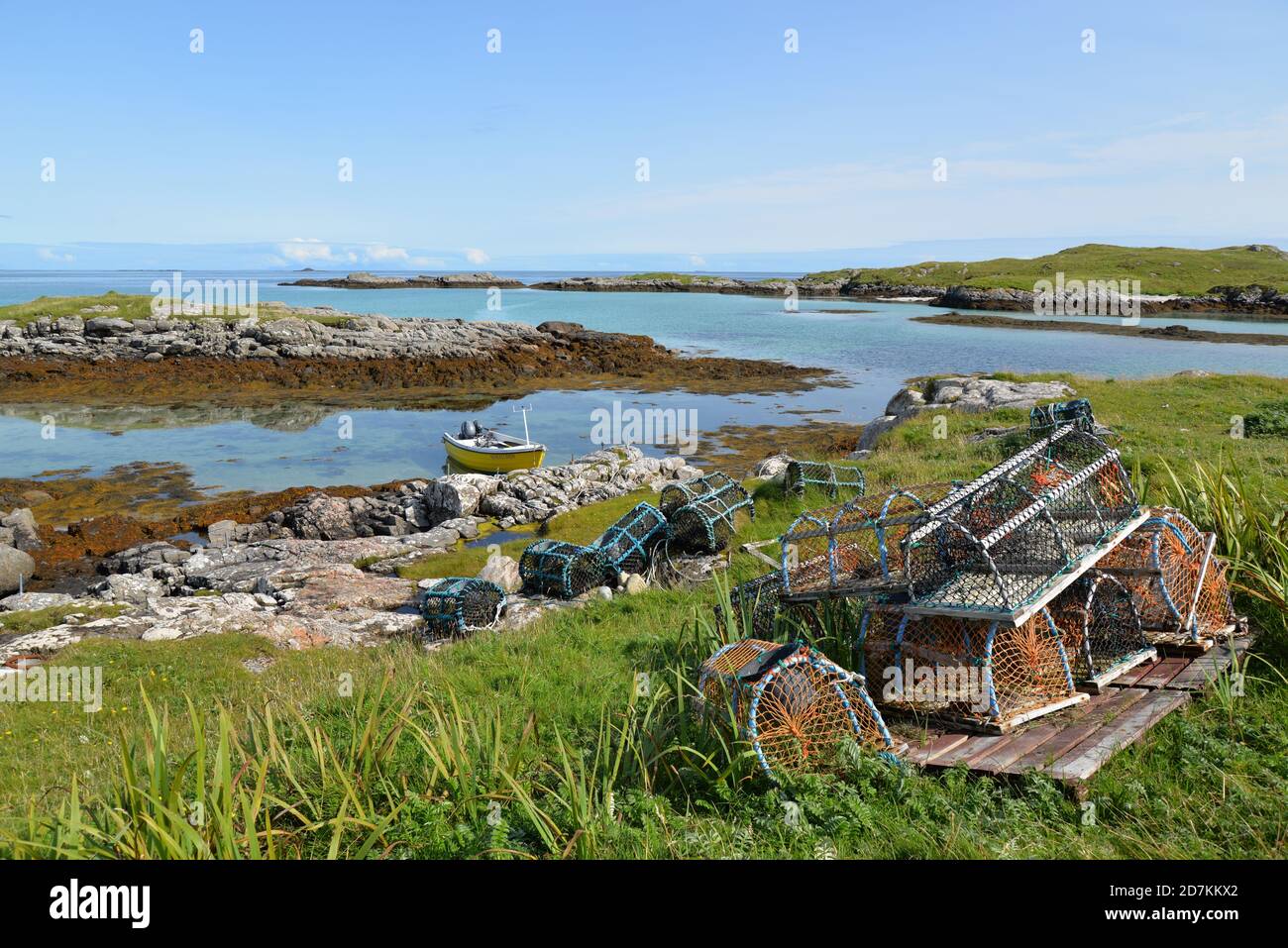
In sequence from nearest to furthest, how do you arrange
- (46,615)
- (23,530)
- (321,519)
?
(46,615) < (23,530) < (321,519)

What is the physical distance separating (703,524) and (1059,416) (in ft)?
23.3

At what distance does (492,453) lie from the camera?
99.0 ft

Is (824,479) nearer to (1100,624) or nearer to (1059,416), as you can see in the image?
(1059,416)

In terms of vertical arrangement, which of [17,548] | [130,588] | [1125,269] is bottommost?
[130,588]

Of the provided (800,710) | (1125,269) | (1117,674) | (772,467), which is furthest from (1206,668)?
(1125,269)

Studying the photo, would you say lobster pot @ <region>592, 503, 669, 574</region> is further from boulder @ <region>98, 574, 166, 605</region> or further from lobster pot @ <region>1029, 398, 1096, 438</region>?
boulder @ <region>98, 574, 166, 605</region>

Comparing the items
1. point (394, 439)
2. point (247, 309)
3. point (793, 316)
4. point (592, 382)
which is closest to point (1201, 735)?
point (394, 439)

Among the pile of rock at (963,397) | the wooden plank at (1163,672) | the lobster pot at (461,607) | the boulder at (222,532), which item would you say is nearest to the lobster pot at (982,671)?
the wooden plank at (1163,672)

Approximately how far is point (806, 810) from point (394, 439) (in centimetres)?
3470

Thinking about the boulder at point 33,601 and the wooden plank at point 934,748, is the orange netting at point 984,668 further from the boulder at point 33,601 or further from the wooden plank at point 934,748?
the boulder at point 33,601

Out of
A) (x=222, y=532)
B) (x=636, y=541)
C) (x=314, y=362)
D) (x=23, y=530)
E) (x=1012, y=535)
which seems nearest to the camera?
(x=1012, y=535)

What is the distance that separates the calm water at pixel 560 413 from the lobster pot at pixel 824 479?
705 inches

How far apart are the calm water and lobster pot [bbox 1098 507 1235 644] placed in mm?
27311
